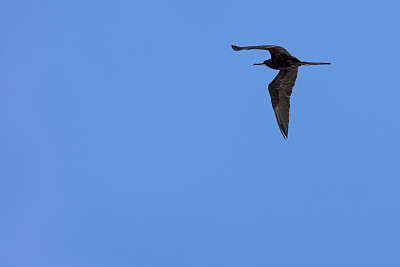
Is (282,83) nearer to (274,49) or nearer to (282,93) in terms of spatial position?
(282,93)

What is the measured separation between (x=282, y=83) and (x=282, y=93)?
0.41 m

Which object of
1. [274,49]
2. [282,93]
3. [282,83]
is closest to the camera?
[274,49]

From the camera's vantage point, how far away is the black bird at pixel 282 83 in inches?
808

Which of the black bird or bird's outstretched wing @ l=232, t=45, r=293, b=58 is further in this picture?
the black bird

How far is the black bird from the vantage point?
20516mm

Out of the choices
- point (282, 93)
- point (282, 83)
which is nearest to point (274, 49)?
point (282, 83)

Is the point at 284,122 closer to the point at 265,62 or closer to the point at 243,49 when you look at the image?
the point at 265,62

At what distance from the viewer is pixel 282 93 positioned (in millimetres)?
21875

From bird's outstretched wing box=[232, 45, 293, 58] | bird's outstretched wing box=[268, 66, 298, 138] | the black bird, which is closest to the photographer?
bird's outstretched wing box=[232, 45, 293, 58]

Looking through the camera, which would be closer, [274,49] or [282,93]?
[274,49]

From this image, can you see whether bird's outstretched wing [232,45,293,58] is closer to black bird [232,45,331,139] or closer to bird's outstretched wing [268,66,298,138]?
black bird [232,45,331,139]

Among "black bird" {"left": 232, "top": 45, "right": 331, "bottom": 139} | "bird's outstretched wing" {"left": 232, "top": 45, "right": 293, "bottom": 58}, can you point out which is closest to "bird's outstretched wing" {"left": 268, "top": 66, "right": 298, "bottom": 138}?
"black bird" {"left": 232, "top": 45, "right": 331, "bottom": 139}

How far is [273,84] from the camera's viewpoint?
21.9 metres

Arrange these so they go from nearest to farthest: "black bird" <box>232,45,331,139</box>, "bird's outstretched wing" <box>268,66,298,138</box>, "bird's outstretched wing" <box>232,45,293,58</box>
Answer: "bird's outstretched wing" <box>232,45,293,58</box> → "black bird" <box>232,45,331,139</box> → "bird's outstretched wing" <box>268,66,298,138</box>
